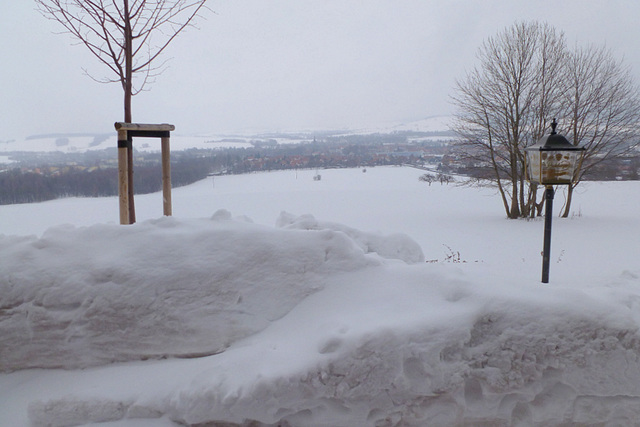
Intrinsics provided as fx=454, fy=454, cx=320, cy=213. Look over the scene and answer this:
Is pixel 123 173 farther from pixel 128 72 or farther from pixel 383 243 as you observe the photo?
pixel 383 243

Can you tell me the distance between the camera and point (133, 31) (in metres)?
5.20

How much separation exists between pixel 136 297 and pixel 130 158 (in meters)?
2.59

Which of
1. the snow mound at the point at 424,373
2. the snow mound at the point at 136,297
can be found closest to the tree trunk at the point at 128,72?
the snow mound at the point at 136,297

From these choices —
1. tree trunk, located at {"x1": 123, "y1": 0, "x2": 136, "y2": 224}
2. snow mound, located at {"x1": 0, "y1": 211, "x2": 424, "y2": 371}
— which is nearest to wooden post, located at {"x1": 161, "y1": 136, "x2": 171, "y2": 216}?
tree trunk, located at {"x1": 123, "y1": 0, "x2": 136, "y2": 224}

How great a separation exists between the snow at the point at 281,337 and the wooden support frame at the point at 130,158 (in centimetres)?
155

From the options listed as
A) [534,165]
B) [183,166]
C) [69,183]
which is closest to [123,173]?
[534,165]

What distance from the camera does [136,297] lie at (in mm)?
2873

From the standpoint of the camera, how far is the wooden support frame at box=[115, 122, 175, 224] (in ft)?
15.5

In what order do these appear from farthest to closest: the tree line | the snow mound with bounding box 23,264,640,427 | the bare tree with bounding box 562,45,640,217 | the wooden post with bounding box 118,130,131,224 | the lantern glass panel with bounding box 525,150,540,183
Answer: the bare tree with bounding box 562,45,640,217, the tree line, the lantern glass panel with bounding box 525,150,540,183, the wooden post with bounding box 118,130,131,224, the snow mound with bounding box 23,264,640,427

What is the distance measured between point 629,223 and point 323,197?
44.2 ft

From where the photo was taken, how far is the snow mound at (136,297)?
2857mm

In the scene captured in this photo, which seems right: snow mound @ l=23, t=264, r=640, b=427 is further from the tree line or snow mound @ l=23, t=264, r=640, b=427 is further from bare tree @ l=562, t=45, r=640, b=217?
bare tree @ l=562, t=45, r=640, b=217

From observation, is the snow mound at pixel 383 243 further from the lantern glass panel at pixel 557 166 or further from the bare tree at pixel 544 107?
the bare tree at pixel 544 107

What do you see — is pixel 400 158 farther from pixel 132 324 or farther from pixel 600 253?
pixel 132 324
